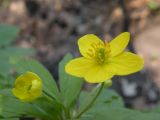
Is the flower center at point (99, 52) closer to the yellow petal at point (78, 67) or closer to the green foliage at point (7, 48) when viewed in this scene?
the yellow petal at point (78, 67)

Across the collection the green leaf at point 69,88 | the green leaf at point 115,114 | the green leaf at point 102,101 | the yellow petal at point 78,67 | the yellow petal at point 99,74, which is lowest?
the green leaf at point 102,101

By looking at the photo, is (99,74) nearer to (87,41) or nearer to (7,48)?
(87,41)

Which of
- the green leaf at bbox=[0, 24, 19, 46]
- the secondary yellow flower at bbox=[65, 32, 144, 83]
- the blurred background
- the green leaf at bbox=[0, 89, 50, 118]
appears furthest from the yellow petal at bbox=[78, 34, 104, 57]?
the blurred background

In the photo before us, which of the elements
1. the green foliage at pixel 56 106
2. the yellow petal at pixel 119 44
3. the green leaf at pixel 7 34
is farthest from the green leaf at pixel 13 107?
the green leaf at pixel 7 34

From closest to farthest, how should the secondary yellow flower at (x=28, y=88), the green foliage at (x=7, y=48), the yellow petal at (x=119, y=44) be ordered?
the secondary yellow flower at (x=28, y=88) → the yellow petal at (x=119, y=44) → the green foliage at (x=7, y=48)

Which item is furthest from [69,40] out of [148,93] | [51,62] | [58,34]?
[148,93]

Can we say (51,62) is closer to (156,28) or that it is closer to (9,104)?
(156,28)

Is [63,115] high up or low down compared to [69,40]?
up

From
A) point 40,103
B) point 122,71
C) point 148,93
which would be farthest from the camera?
point 148,93
